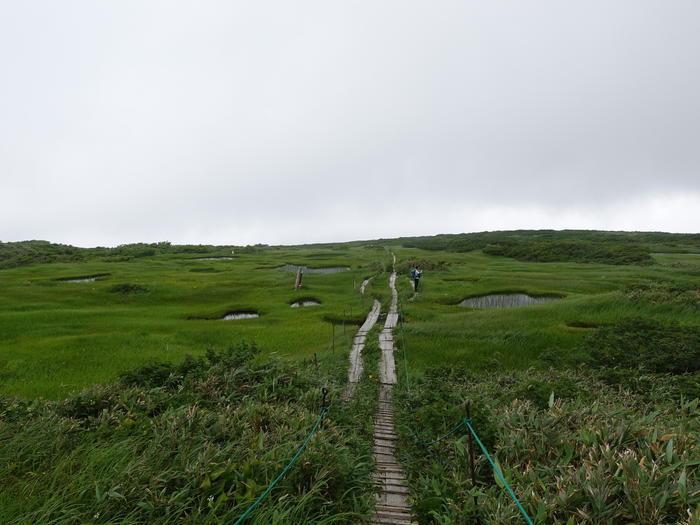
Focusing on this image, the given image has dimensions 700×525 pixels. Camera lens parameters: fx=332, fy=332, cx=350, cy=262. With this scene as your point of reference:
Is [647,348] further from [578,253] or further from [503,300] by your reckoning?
[578,253]

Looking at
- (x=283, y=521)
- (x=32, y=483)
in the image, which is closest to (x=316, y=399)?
(x=283, y=521)

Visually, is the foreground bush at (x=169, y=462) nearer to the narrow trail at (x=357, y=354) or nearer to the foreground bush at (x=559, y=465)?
the foreground bush at (x=559, y=465)

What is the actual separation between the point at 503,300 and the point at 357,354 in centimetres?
2608

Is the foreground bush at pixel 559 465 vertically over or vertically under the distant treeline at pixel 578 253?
under

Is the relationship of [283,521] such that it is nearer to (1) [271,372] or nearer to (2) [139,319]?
(1) [271,372]

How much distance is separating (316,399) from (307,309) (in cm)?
2401

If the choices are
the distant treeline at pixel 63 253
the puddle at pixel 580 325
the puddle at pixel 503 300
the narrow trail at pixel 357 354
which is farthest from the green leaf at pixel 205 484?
the distant treeline at pixel 63 253

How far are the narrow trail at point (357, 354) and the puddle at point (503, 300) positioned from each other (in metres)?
12.6

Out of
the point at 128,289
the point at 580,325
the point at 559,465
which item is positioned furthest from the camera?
the point at 128,289

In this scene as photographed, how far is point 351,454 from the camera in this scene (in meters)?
7.15

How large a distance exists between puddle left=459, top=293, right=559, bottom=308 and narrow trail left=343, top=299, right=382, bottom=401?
1261 centimetres

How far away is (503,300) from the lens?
1505 inches

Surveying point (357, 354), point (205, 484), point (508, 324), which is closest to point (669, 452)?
point (205, 484)

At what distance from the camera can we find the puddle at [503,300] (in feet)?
120
